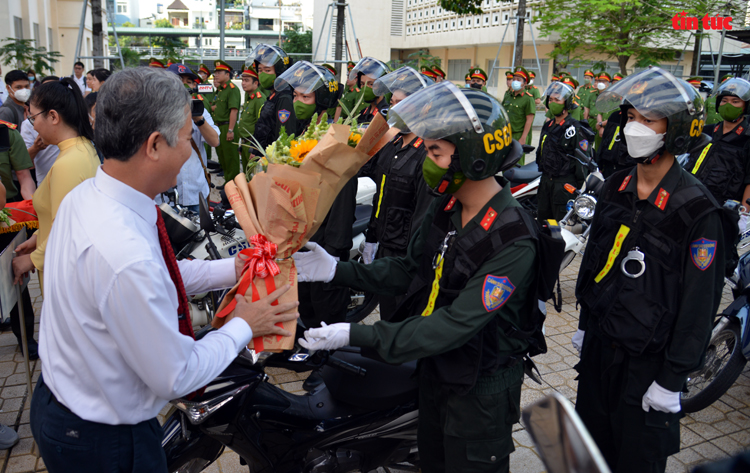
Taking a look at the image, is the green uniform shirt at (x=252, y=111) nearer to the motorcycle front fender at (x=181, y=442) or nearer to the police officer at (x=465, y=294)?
the motorcycle front fender at (x=181, y=442)

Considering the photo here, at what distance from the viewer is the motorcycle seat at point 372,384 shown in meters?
2.66

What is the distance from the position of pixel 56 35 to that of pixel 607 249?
28.7 m

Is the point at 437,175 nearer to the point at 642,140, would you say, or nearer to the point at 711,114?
the point at 642,140

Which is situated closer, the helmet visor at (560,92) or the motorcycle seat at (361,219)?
the motorcycle seat at (361,219)

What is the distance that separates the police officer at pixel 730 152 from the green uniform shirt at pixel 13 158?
6313mm

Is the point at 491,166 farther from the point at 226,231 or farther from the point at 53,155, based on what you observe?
the point at 53,155

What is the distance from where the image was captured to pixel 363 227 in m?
5.21

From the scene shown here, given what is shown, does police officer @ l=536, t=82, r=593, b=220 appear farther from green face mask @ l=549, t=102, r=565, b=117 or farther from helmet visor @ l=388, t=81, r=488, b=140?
helmet visor @ l=388, t=81, r=488, b=140

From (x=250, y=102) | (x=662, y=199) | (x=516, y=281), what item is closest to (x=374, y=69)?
(x=250, y=102)

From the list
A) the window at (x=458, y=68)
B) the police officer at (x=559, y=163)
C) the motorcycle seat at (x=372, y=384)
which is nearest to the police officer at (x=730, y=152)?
the police officer at (x=559, y=163)

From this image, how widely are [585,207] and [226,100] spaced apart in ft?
24.4

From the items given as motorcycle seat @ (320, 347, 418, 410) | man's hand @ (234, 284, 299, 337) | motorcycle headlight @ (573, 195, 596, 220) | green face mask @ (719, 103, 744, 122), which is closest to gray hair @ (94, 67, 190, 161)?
man's hand @ (234, 284, 299, 337)

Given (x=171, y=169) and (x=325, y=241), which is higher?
(x=171, y=169)

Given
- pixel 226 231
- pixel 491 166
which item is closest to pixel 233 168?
pixel 226 231
